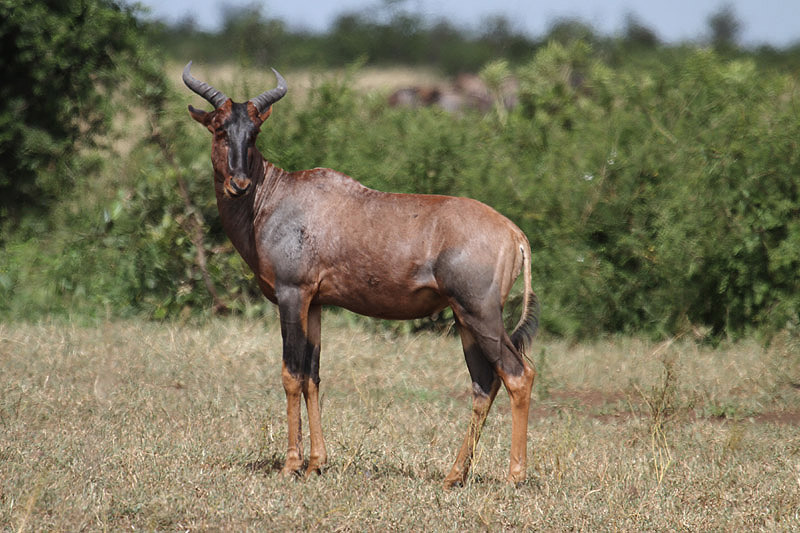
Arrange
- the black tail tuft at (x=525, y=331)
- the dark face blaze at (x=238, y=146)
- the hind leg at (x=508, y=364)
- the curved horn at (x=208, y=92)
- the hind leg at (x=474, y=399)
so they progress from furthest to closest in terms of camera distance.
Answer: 1. the curved horn at (x=208, y=92)
2. the black tail tuft at (x=525, y=331)
3. the hind leg at (x=474, y=399)
4. the dark face blaze at (x=238, y=146)
5. the hind leg at (x=508, y=364)

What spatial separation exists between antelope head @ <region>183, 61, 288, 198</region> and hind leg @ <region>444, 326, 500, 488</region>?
1609mm

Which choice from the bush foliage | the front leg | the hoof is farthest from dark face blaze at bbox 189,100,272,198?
the bush foliage

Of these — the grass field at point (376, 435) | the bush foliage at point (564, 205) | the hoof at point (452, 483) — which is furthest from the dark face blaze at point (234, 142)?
the bush foliage at point (564, 205)

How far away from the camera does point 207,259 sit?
11.2m

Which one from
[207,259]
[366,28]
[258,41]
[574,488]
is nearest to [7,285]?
[207,259]

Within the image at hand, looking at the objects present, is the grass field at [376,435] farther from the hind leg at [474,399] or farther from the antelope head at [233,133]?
the antelope head at [233,133]

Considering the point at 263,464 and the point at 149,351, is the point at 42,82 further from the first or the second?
the point at 263,464

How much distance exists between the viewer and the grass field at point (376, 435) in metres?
5.40

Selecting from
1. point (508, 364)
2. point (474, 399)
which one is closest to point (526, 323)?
point (508, 364)

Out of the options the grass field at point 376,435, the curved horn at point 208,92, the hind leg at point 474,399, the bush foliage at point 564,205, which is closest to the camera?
the grass field at point 376,435

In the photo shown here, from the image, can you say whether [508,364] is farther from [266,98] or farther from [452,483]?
[266,98]

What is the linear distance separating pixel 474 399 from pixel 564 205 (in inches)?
215

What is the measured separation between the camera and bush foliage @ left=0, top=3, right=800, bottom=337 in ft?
34.5

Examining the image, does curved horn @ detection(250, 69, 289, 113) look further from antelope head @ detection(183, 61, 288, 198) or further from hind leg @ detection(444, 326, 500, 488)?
hind leg @ detection(444, 326, 500, 488)
